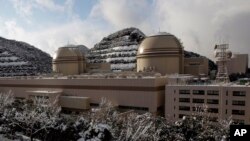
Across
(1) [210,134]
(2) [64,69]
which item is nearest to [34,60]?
(2) [64,69]

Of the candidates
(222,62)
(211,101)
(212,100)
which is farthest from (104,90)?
(222,62)

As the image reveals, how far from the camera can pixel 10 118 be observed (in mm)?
30188

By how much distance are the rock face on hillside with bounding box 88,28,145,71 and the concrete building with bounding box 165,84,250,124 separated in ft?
227

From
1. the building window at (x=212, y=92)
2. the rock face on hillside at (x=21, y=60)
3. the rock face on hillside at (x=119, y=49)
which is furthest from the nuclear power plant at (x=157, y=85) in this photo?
the rock face on hillside at (x=21, y=60)

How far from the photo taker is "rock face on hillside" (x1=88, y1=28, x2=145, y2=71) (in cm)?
11575

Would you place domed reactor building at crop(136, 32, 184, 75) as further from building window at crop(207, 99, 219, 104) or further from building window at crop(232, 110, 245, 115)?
building window at crop(232, 110, 245, 115)

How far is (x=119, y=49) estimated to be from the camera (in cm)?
12500

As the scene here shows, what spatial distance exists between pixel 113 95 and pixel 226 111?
60.5ft

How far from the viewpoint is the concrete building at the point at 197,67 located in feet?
188

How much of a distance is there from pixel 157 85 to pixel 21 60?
356 ft

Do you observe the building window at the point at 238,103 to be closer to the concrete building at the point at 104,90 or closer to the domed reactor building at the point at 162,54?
the concrete building at the point at 104,90

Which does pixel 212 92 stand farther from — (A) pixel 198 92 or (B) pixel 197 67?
(B) pixel 197 67

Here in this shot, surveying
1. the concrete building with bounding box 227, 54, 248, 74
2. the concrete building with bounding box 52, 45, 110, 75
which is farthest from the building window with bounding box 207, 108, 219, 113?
the concrete building with bounding box 52, 45, 110, 75

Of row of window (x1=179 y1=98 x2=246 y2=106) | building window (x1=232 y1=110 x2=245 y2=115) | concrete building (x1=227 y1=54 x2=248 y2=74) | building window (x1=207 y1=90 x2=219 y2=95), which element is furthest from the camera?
concrete building (x1=227 y1=54 x2=248 y2=74)
